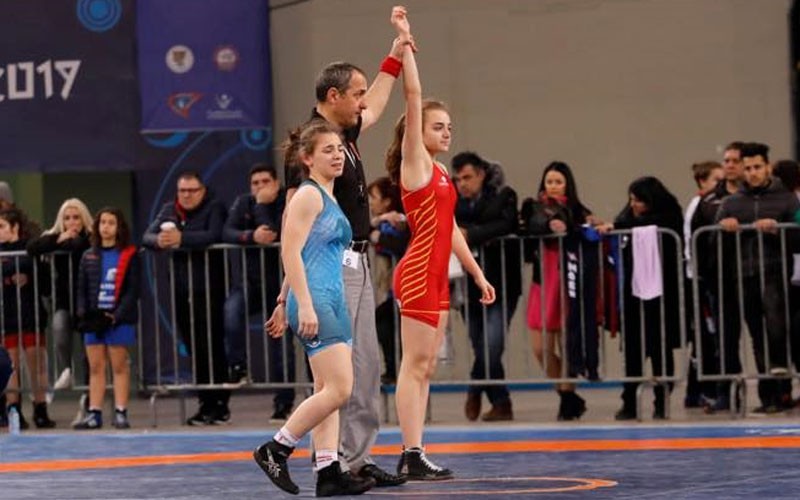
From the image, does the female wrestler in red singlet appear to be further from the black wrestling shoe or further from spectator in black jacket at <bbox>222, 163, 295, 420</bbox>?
spectator in black jacket at <bbox>222, 163, 295, 420</bbox>

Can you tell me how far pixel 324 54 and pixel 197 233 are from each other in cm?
318

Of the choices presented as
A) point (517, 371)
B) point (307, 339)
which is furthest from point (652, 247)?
point (307, 339)

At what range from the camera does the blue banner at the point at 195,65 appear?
17203 millimetres

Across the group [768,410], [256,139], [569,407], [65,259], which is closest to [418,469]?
[569,407]

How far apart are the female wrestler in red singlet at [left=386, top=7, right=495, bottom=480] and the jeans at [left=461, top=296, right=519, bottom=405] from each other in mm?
4481

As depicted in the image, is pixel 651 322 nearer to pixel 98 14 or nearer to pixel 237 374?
pixel 237 374

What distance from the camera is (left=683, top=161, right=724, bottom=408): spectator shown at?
14.9m

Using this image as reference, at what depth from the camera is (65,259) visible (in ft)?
51.6

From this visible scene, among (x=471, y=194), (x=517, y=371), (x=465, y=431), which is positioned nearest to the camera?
(x=465, y=431)

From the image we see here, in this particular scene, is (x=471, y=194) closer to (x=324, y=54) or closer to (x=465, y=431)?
(x=465, y=431)

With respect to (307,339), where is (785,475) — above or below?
below

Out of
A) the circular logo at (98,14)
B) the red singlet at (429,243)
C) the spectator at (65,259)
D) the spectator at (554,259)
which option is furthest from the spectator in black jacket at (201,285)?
the red singlet at (429,243)

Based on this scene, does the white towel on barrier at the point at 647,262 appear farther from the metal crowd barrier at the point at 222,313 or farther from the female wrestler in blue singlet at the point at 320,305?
the female wrestler in blue singlet at the point at 320,305

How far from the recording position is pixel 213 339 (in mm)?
15500
